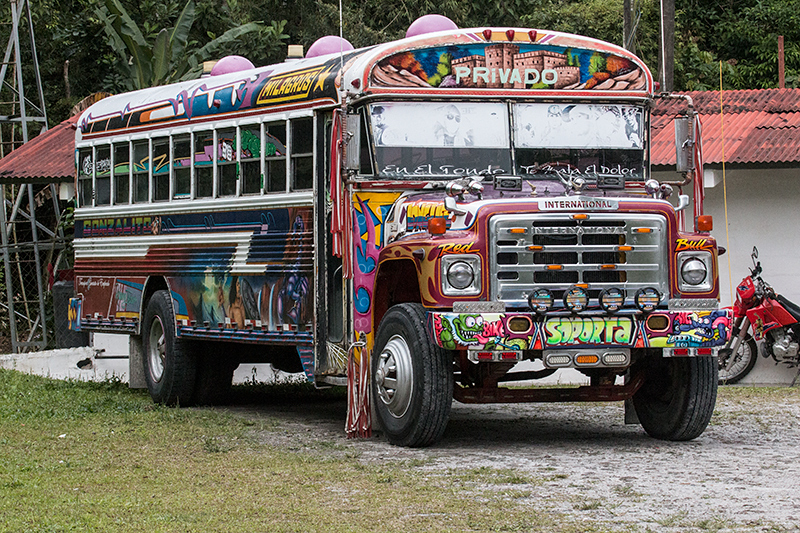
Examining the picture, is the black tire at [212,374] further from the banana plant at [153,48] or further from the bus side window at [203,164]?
the banana plant at [153,48]

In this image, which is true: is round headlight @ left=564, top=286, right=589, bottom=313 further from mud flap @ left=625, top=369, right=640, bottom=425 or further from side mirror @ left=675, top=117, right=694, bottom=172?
side mirror @ left=675, top=117, right=694, bottom=172

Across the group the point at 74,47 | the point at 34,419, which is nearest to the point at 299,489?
the point at 34,419

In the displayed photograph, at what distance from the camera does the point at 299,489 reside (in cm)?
754

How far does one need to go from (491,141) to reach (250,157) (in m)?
2.49

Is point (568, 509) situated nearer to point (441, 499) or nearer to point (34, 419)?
point (441, 499)

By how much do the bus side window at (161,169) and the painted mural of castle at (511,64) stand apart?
3.96m

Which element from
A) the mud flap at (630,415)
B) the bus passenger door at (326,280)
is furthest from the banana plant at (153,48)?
the mud flap at (630,415)

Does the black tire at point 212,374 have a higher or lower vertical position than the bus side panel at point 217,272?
lower

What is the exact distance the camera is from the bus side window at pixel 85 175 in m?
14.3

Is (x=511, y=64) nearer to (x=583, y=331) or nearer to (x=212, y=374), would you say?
(x=583, y=331)

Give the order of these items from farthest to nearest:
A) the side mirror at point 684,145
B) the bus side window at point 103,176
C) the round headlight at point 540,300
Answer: the bus side window at point 103,176, the side mirror at point 684,145, the round headlight at point 540,300

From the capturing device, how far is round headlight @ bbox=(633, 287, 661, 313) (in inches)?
350

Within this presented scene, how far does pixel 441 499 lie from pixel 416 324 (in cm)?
209

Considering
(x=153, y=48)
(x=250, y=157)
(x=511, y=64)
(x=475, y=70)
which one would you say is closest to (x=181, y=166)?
(x=250, y=157)
